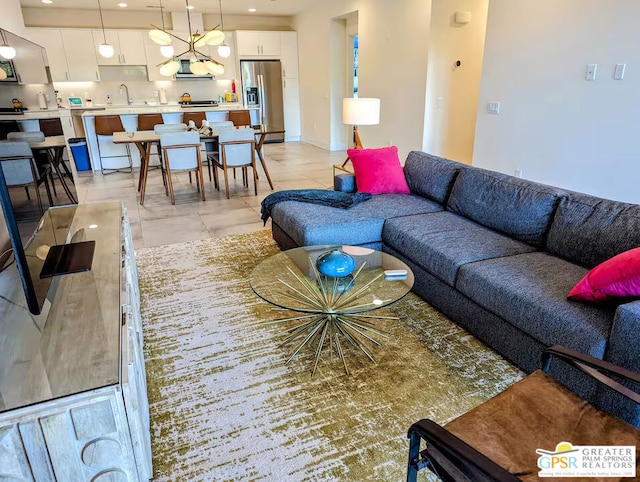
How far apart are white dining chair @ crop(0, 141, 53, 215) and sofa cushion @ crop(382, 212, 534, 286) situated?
6.99ft

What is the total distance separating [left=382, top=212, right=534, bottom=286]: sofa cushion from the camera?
2447mm

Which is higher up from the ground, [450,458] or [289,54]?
[289,54]

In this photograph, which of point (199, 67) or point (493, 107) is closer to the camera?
point (493, 107)

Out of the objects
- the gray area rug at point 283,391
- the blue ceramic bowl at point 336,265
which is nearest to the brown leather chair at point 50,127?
the gray area rug at point 283,391

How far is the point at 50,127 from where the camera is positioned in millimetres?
2447

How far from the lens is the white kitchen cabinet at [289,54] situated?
32.5 ft

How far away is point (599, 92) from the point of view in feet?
12.0

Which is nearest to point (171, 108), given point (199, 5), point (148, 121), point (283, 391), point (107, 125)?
point (148, 121)

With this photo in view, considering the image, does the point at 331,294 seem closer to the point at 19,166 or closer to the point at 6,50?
the point at 19,166

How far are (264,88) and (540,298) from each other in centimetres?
909

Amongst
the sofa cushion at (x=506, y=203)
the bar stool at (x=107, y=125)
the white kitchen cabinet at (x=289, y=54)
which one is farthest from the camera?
the white kitchen cabinet at (x=289, y=54)

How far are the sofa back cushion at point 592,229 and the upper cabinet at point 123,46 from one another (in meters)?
9.15

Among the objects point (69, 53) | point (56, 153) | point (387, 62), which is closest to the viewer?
point (56, 153)

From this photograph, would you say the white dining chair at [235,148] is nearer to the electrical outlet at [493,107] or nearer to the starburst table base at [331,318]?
the electrical outlet at [493,107]
